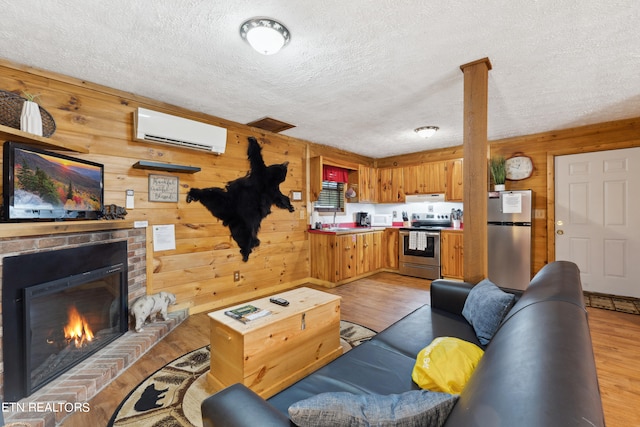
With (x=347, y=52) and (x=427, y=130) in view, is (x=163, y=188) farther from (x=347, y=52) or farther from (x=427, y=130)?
(x=427, y=130)

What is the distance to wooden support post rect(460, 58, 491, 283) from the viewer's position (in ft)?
7.27

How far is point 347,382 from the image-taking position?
135 centimetres

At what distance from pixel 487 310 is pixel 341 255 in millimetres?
2827

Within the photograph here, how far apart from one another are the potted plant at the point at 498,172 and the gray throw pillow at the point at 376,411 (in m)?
4.40

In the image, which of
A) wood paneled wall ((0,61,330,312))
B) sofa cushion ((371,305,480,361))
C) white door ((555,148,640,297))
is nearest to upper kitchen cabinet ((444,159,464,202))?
white door ((555,148,640,297))

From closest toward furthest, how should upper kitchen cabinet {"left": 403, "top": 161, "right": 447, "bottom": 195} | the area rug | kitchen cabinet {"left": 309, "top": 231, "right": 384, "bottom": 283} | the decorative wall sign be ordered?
the area rug → the decorative wall sign → kitchen cabinet {"left": 309, "top": 231, "right": 384, "bottom": 283} → upper kitchen cabinet {"left": 403, "top": 161, "right": 447, "bottom": 195}

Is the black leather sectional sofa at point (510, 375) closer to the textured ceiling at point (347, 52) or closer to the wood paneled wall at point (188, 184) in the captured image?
the textured ceiling at point (347, 52)

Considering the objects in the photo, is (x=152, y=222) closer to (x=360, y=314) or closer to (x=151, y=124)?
(x=151, y=124)

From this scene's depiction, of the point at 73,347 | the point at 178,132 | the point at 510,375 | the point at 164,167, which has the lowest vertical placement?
the point at 73,347

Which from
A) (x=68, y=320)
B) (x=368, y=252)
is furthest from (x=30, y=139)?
(x=368, y=252)

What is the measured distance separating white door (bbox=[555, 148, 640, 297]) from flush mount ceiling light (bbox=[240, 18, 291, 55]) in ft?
14.2

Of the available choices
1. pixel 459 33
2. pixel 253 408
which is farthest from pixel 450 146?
pixel 253 408

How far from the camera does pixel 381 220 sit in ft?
19.9

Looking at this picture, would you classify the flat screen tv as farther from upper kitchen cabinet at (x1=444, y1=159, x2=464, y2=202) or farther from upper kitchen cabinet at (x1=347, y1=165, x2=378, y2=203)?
upper kitchen cabinet at (x1=444, y1=159, x2=464, y2=202)
